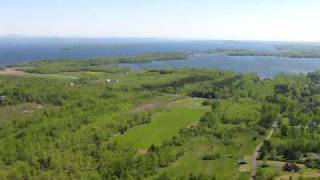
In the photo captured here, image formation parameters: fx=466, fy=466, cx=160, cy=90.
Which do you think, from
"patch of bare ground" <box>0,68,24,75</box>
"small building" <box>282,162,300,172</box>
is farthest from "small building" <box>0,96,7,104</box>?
"small building" <box>282,162,300,172</box>

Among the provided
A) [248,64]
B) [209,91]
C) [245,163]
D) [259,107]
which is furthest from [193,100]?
[248,64]

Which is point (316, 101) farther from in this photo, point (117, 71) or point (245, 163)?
point (117, 71)

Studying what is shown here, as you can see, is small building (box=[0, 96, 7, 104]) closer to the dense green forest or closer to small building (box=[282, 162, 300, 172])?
the dense green forest

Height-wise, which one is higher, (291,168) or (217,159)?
(291,168)

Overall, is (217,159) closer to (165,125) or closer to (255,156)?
(255,156)

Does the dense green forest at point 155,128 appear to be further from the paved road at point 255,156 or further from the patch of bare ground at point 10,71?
the patch of bare ground at point 10,71

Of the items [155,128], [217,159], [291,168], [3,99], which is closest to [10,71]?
[3,99]

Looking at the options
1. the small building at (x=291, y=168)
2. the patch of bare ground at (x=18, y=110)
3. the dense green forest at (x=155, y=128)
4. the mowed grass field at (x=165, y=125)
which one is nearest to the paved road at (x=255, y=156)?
the dense green forest at (x=155, y=128)
